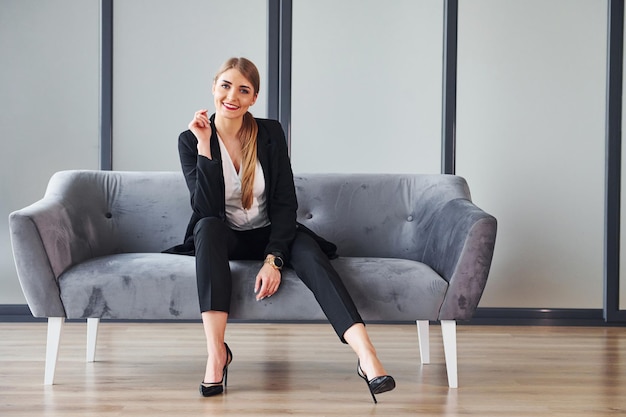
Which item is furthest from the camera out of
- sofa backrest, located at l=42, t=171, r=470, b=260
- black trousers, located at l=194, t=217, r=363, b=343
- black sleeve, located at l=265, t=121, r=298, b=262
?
sofa backrest, located at l=42, t=171, r=470, b=260

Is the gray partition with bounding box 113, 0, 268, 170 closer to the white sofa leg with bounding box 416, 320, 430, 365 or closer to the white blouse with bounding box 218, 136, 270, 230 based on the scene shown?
the white blouse with bounding box 218, 136, 270, 230

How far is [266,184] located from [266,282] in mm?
434

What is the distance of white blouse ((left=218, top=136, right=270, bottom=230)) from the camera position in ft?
8.50

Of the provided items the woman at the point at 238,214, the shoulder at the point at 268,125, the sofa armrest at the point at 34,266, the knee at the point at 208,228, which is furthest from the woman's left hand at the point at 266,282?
the sofa armrest at the point at 34,266

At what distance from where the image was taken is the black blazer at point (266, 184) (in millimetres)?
2494

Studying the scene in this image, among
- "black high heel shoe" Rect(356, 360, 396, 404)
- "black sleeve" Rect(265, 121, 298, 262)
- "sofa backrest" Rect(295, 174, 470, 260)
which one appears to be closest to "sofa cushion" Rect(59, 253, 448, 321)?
"black sleeve" Rect(265, 121, 298, 262)

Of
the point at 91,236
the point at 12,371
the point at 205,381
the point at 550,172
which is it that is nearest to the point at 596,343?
the point at 550,172

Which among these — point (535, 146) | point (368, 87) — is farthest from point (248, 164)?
point (535, 146)

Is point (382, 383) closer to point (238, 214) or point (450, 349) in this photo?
point (450, 349)

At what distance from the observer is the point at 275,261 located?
2.40 m

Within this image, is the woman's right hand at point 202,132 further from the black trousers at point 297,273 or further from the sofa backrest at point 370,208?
the sofa backrest at point 370,208

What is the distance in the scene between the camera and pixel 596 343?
3283mm

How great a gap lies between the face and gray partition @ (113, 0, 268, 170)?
116cm

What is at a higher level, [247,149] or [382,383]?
[247,149]
